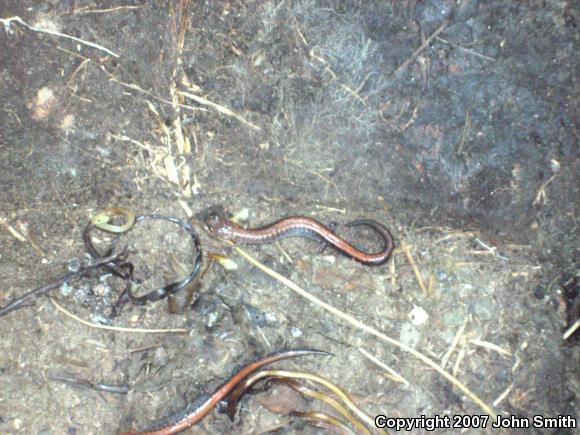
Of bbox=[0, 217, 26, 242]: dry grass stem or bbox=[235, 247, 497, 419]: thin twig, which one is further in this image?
bbox=[0, 217, 26, 242]: dry grass stem

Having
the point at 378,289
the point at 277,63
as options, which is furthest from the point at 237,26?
the point at 378,289

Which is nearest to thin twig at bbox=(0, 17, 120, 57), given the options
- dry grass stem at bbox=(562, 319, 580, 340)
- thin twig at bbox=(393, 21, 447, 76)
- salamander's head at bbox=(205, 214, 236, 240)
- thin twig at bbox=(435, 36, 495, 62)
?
salamander's head at bbox=(205, 214, 236, 240)

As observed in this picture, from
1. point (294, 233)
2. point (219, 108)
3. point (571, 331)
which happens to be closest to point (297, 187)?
point (294, 233)

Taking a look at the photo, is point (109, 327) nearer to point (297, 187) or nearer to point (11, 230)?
point (11, 230)

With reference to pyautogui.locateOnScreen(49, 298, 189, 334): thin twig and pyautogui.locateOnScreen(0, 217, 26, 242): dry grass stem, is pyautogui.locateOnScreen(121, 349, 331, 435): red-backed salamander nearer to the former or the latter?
pyautogui.locateOnScreen(49, 298, 189, 334): thin twig

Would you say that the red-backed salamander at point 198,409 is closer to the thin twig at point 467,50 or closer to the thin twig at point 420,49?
the thin twig at point 420,49

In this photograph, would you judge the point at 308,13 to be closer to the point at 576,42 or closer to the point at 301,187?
the point at 301,187

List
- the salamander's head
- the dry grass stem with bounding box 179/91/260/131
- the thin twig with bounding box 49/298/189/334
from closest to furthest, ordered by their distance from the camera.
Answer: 1. the thin twig with bounding box 49/298/189/334
2. the dry grass stem with bounding box 179/91/260/131
3. the salamander's head
